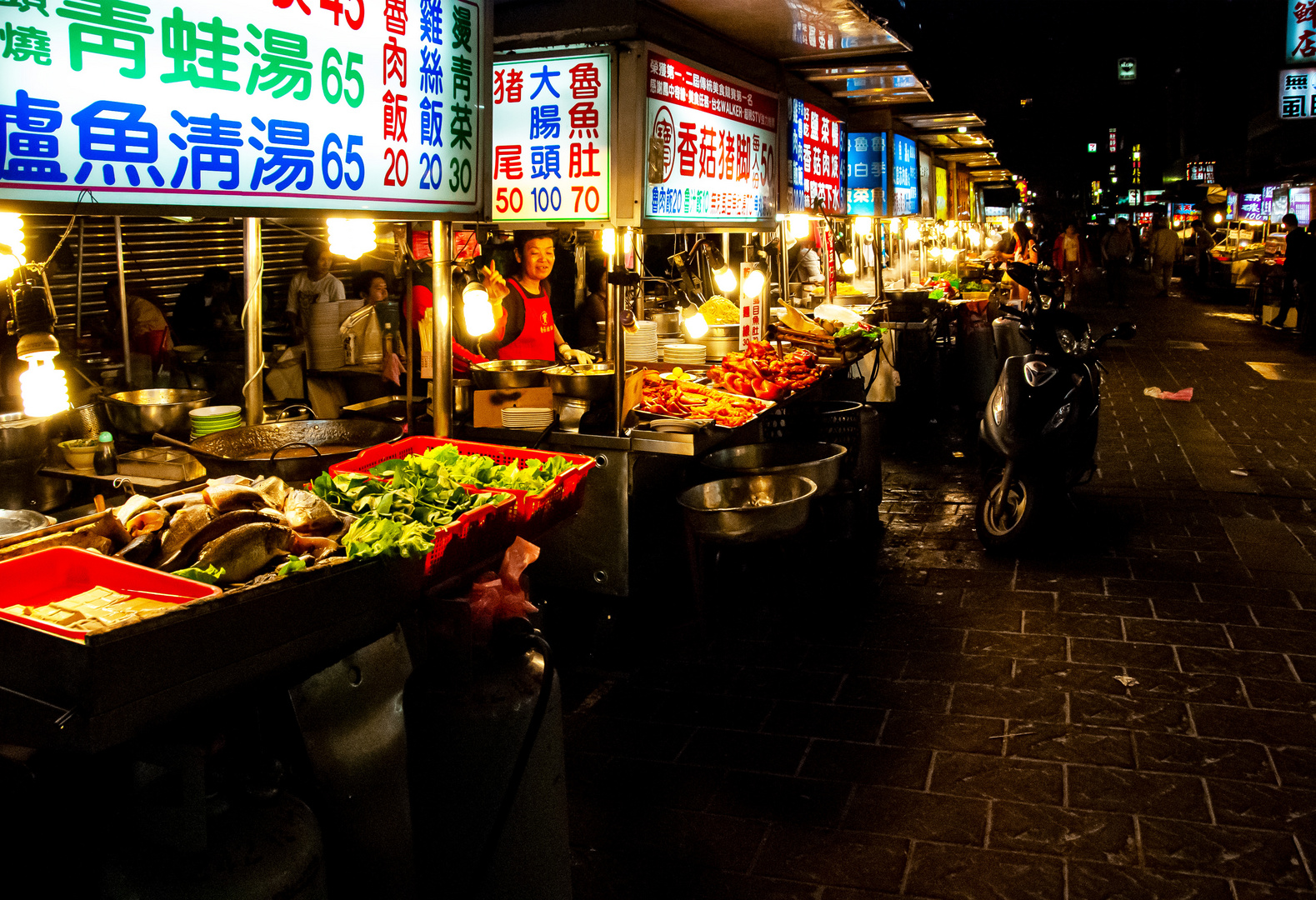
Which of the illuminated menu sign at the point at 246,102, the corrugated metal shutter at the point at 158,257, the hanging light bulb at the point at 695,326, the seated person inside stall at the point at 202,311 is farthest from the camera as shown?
the seated person inside stall at the point at 202,311

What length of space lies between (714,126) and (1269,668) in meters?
4.44

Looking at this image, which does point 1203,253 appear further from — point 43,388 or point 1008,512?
point 43,388

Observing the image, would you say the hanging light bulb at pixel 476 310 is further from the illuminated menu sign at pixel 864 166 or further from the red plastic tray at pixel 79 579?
the illuminated menu sign at pixel 864 166

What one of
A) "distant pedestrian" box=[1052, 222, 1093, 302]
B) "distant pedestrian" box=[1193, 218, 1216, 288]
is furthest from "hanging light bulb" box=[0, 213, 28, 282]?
"distant pedestrian" box=[1193, 218, 1216, 288]

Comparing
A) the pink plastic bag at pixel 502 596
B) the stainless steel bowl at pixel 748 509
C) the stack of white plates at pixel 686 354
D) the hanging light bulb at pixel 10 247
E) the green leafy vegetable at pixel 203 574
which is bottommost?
the stainless steel bowl at pixel 748 509

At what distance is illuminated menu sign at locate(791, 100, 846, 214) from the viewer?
8383mm

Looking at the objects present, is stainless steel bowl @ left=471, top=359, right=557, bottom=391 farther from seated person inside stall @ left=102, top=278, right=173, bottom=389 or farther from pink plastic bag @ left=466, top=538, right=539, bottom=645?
seated person inside stall @ left=102, top=278, right=173, bottom=389

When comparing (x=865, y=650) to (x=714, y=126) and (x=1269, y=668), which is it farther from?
(x=714, y=126)

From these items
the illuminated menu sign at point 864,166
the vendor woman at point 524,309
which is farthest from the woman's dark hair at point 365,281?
the illuminated menu sign at point 864,166

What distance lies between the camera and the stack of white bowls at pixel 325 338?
10172 millimetres

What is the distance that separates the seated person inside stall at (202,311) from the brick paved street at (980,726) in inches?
287

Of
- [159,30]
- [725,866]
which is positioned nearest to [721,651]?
[725,866]

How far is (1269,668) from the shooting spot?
203 inches

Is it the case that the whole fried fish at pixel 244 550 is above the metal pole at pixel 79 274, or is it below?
below
